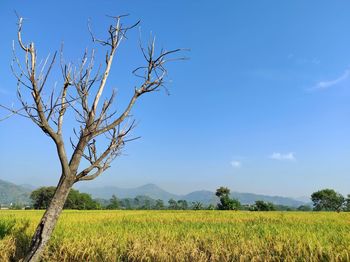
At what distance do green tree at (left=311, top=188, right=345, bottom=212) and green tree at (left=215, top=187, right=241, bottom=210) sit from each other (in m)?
37.2

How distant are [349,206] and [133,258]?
99.5 m

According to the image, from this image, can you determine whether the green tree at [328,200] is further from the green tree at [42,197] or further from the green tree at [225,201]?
the green tree at [42,197]

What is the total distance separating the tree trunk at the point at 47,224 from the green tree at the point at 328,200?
98995 mm

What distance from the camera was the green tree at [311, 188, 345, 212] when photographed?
9869 cm

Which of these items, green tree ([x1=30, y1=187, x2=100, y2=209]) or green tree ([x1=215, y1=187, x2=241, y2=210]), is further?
green tree ([x1=30, y1=187, x2=100, y2=209])

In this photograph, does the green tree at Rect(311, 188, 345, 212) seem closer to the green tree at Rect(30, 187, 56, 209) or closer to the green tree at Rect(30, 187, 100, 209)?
the green tree at Rect(30, 187, 100, 209)

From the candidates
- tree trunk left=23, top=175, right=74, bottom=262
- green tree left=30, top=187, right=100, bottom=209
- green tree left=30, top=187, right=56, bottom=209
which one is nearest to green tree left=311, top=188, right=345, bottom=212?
green tree left=30, top=187, right=100, bottom=209

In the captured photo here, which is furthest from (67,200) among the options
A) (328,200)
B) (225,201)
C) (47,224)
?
(47,224)

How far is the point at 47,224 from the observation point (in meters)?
8.69

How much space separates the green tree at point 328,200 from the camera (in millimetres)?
Result: 98688

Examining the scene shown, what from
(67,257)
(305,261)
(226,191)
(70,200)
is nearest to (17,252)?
(67,257)

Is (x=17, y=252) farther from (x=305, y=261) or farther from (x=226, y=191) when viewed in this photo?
(x=226, y=191)

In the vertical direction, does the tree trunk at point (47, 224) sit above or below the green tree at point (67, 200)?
below

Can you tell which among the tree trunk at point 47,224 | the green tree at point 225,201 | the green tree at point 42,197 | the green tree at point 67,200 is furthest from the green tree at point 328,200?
the tree trunk at point 47,224
